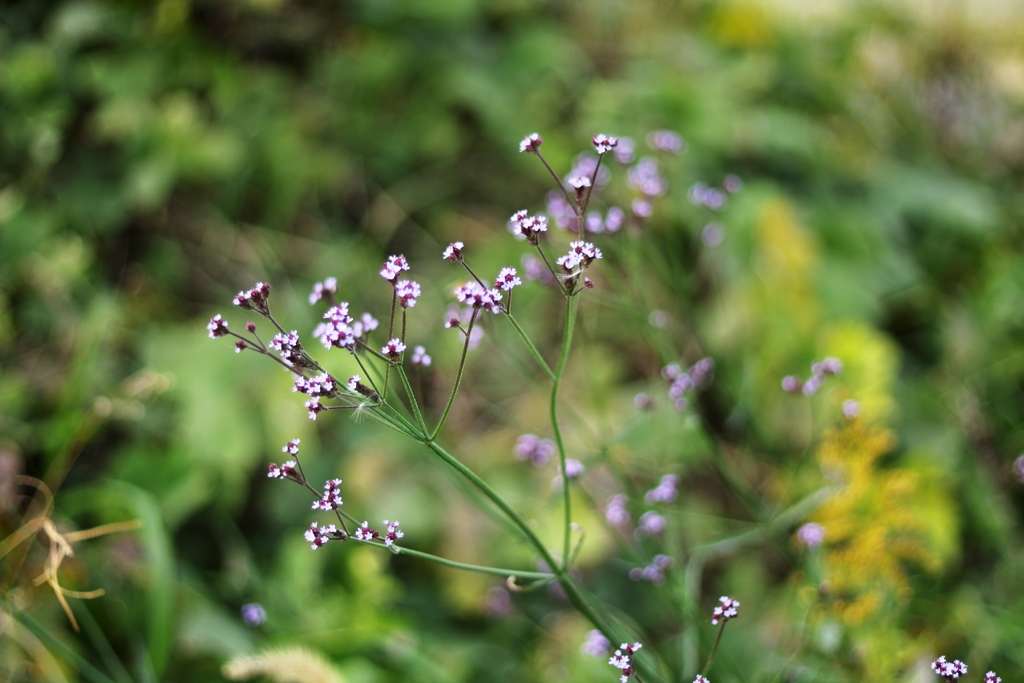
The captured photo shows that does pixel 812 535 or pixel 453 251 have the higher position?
pixel 453 251

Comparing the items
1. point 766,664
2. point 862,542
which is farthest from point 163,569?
point 862,542

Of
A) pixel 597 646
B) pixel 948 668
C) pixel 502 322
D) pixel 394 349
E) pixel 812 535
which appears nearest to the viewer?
pixel 948 668

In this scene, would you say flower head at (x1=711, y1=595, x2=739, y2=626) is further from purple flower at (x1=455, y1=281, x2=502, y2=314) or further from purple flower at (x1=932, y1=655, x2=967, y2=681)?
purple flower at (x1=455, y1=281, x2=502, y2=314)

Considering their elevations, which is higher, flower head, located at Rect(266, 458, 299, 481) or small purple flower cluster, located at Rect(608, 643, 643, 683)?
small purple flower cluster, located at Rect(608, 643, 643, 683)

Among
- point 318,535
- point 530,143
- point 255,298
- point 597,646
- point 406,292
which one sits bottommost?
point 597,646

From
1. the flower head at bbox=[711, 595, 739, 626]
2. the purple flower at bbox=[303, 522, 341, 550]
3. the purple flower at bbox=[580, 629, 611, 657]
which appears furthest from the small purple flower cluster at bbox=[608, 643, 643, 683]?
the purple flower at bbox=[303, 522, 341, 550]

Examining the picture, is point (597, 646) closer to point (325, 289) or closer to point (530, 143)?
point (325, 289)

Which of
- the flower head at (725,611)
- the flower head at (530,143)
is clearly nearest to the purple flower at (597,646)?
the flower head at (725,611)

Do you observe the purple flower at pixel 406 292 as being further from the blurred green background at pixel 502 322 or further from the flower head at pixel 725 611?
the blurred green background at pixel 502 322

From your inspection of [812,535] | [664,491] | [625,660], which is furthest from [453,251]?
[812,535]
